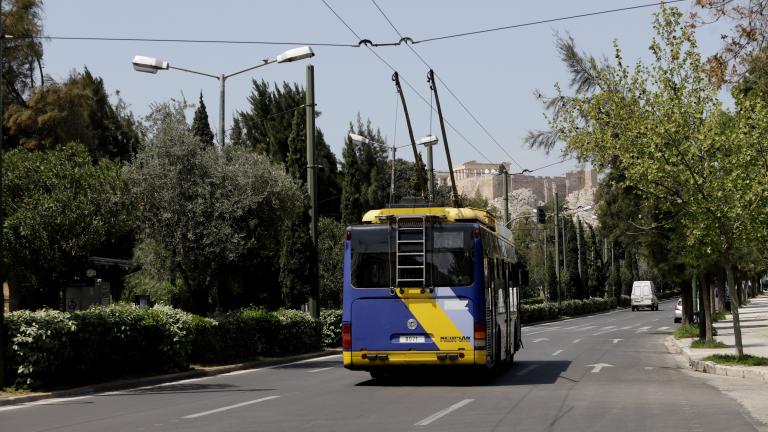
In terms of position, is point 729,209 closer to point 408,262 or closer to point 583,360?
point 583,360

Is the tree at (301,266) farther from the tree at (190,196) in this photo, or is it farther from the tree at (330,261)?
the tree at (330,261)

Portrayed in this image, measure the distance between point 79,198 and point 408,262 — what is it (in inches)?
437

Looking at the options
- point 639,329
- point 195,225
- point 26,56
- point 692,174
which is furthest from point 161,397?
point 26,56

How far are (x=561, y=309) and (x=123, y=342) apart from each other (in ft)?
188

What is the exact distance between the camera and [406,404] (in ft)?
47.8

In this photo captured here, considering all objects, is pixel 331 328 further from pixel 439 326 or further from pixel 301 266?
pixel 439 326

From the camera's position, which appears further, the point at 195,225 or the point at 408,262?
the point at 195,225

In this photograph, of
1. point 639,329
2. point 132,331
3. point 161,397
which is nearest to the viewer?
point 161,397

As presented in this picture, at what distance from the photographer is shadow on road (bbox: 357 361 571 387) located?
18703 millimetres

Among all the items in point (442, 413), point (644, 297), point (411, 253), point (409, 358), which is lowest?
point (442, 413)

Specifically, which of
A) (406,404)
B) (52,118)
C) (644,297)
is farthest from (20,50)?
(644,297)

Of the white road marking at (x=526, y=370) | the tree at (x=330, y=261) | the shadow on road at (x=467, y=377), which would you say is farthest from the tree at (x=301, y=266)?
the tree at (x=330, y=261)

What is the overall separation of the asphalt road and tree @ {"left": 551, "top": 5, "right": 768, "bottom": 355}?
3471mm

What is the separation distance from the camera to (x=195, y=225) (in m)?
25.1
